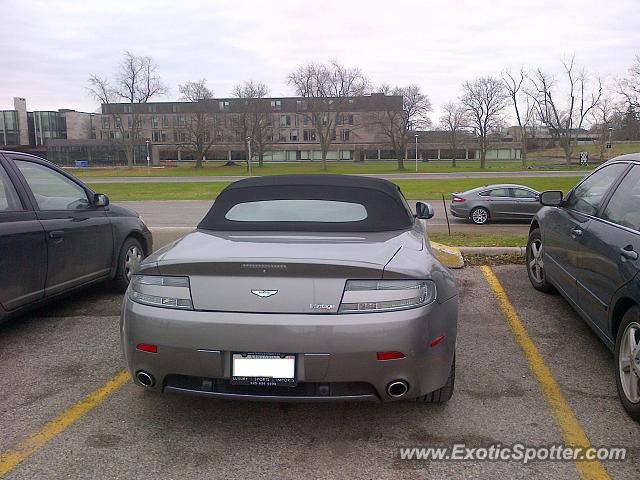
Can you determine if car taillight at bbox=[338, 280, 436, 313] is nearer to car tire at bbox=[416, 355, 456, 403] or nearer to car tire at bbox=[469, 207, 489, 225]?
car tire at bbox=[416, 355, 456, 403]

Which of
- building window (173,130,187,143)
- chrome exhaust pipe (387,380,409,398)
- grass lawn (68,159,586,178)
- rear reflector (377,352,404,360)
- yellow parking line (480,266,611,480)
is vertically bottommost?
yellow parking line (480,266,611,480)

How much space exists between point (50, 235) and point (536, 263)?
5.06 m

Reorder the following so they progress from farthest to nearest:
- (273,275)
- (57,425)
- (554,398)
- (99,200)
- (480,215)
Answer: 1. (480,215)
2. (99,200)
3. (554,398)
4. (57,425)
5. (273,275)

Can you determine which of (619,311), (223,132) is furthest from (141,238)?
(223,132)

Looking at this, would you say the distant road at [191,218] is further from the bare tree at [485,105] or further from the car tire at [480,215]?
the bare tree at [485,105]

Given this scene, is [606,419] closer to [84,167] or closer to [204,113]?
[204,113]

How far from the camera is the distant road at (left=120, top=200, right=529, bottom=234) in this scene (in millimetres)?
15812

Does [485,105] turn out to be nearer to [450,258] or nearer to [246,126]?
[246,126]

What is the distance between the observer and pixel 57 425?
129 inches

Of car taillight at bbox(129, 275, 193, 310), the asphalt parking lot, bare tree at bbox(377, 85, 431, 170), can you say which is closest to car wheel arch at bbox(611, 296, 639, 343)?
the asphalt parking lot

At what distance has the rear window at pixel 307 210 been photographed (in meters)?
3.89

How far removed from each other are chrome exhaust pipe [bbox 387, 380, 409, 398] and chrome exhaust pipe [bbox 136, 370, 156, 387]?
129 cm

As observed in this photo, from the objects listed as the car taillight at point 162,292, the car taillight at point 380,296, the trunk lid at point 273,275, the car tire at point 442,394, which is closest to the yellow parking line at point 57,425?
the car taillight at point 162,292

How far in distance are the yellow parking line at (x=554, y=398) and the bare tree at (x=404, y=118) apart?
7018cm
